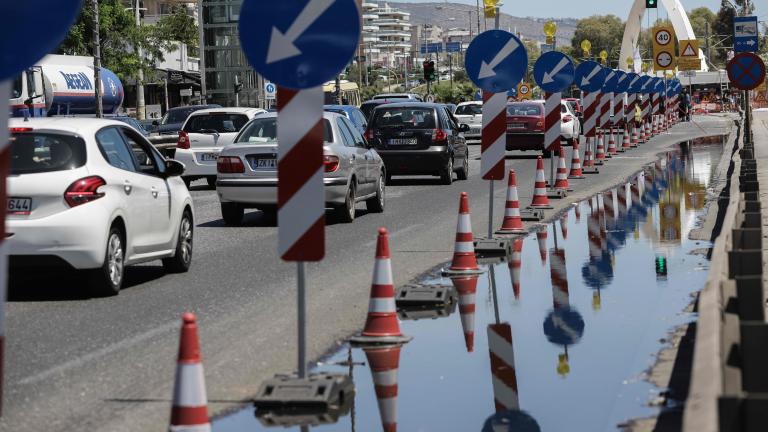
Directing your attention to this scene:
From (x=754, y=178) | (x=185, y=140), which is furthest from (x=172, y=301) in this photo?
(x=185, y=140)

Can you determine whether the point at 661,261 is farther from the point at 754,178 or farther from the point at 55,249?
the point at 55,249

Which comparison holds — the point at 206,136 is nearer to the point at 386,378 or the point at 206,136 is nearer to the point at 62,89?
the point at 62,89

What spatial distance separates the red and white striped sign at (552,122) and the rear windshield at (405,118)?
14.5ft

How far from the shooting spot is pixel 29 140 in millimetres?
12453

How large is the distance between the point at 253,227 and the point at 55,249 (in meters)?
7.89

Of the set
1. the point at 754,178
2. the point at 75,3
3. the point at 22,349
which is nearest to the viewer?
the point at 75,3

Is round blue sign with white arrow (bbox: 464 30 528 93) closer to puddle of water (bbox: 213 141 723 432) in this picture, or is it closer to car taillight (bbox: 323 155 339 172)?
puddle of water (bbox: 213 141 723 432)

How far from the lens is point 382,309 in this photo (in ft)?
32.0

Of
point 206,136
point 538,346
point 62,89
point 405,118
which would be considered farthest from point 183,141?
point 538,346

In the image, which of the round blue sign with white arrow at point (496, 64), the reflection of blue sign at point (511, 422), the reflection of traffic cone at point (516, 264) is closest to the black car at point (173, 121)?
the round blue sign with white arrow at point (496, 64)

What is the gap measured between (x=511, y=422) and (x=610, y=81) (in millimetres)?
35030

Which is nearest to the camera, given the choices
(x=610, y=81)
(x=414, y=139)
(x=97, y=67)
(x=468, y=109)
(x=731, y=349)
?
(x=731, y=349)

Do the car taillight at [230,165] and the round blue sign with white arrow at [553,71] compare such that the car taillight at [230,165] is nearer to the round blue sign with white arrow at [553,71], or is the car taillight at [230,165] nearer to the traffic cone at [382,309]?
the round blue sign with white arrow at [553,71]

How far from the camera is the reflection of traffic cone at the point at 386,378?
7375 mm
